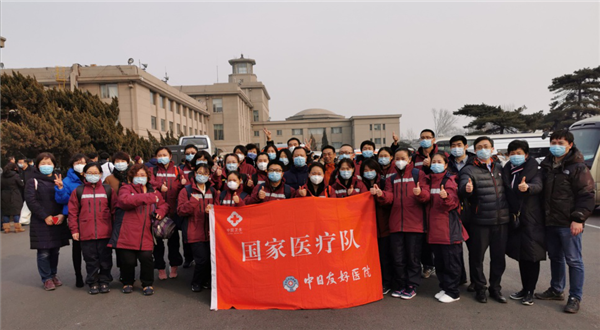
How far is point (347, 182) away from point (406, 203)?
2.69 feet

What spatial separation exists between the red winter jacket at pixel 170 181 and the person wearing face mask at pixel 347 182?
249 cm

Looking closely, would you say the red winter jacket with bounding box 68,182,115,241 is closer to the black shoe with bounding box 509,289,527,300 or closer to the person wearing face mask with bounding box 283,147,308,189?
the person wearing face mask with bounding box 283,147,308,189

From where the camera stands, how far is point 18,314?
14.0 feet

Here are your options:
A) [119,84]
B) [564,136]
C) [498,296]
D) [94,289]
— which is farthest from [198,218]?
[119,84]

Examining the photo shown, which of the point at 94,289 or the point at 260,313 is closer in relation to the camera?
the point at 260,313

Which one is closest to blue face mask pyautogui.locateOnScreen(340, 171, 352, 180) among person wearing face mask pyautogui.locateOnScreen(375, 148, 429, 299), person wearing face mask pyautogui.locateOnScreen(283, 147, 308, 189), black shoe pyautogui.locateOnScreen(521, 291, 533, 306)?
person wearing face mask pyautogui.locateOnScreen(375, 148, 429, 299)

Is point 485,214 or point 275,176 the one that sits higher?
point 275,176

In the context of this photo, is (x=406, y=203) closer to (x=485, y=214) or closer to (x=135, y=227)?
(x=485, y=214)

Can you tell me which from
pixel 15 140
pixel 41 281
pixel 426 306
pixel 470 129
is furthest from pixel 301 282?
pixel 470 129

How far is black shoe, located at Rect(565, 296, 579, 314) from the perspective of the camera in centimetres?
388

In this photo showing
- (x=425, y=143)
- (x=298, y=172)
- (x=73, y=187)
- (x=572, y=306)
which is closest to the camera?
(x=572, y=306)

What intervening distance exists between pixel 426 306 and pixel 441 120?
68.8m

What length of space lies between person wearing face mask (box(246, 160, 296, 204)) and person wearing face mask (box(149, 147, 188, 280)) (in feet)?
4.54

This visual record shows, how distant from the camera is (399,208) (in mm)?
4430
